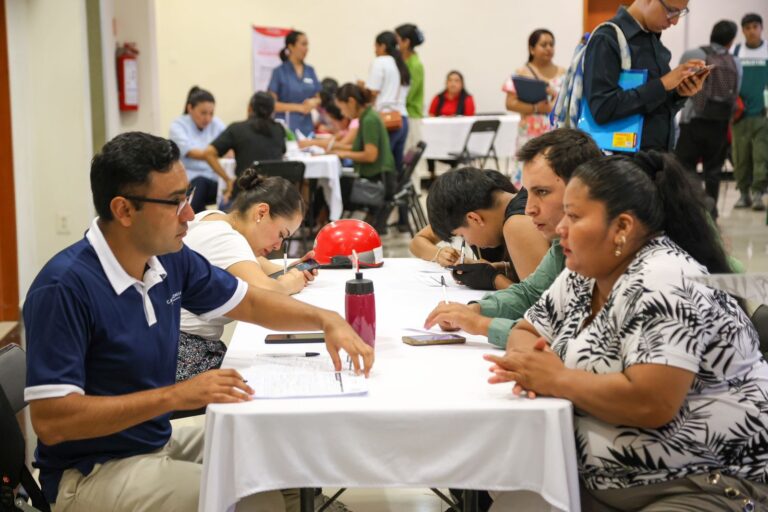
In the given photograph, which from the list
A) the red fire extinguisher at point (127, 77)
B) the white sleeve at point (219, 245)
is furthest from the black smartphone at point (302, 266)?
the red fire extinguisher at point (127, 77)

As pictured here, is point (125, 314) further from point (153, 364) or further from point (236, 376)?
point (236, 376)

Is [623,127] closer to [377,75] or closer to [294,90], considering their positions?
[377,75]

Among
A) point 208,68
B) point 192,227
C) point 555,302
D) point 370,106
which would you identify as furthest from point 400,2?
point 555,302

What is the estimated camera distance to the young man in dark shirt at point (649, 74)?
3.35 meters

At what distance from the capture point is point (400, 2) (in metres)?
12.6

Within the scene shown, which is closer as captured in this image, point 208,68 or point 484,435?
point 484,435

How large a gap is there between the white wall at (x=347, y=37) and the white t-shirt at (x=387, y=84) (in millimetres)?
3834

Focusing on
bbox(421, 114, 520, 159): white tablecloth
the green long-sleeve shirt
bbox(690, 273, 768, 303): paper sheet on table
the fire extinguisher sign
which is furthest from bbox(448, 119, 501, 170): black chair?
bbox(690, 273, 768, 303): paper sheet on table

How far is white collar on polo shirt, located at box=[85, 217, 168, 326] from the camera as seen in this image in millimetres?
1949

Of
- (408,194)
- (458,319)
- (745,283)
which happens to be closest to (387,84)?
(408,194)

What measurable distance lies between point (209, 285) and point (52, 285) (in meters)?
0.50

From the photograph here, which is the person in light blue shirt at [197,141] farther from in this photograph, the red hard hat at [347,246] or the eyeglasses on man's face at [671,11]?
the eyeglasses on man's face at [671,11]

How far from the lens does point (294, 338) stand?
7.86ft

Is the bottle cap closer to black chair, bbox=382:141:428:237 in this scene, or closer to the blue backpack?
the blue backpack
